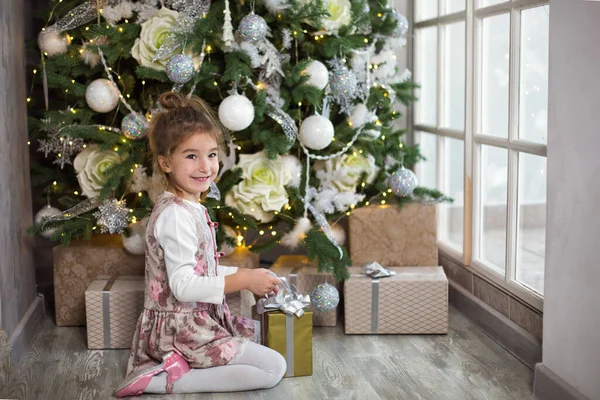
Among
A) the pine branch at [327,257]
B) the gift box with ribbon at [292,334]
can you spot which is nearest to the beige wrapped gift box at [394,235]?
the pine branch at [327,257]

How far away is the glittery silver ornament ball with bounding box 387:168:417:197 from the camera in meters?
3.39

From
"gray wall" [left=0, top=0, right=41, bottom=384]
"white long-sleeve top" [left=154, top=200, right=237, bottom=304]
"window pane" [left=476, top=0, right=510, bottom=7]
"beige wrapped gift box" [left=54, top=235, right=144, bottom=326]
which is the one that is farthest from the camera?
"beige wrapped gift box" [left=54, top=235, right=144, bottom=326]

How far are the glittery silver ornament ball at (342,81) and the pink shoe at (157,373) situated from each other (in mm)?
1274

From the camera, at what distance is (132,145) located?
125 inches

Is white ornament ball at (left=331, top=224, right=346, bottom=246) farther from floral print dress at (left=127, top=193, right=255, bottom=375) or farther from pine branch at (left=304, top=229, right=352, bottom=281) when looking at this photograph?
floral print dress at (left=127, top=193, right=255, bottom=375)

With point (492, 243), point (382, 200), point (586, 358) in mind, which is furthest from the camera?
point (492, 243)

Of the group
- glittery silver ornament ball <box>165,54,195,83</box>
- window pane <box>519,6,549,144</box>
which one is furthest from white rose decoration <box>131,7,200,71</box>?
window pane <box>519,6,549,144</box>

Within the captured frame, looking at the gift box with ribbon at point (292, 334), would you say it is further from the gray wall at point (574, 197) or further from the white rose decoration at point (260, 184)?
the gray wall at point (574, 197)

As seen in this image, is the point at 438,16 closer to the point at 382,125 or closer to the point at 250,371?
the point at 382,125

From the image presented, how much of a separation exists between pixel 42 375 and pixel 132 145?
936mm

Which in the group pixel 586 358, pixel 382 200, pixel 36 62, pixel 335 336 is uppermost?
pixel 36 62

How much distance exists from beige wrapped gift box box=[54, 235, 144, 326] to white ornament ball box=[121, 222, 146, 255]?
86 mm

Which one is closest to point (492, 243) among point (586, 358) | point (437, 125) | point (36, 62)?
point (437, 125)

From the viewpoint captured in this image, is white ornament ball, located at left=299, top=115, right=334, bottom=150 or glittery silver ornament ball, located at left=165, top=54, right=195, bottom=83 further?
white ornament ball, located at left=299, top=115, right=334, bottom=150
